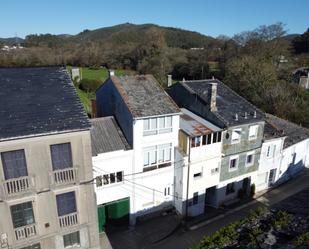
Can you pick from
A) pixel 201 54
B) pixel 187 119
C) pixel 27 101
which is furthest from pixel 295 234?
pixel 201 54

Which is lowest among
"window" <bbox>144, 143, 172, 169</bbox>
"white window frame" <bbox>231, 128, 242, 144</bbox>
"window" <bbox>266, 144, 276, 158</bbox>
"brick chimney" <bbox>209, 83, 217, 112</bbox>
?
"window" <bbox>266, 144, 276, 158</bbox>

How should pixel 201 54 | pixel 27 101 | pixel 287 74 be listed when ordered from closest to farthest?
pixel 27 101
pixel 287 74
pixel 201 54

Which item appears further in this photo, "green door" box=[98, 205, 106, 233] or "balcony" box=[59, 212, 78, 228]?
"green door" box=[98, 205, 106, 233]

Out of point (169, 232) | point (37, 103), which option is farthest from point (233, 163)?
point (37, 103)

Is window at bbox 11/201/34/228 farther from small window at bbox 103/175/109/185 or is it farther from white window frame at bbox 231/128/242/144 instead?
white window frame at bbox 231/128/242/144

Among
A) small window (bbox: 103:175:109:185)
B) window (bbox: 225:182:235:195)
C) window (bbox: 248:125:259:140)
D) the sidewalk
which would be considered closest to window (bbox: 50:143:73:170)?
small window (bbox: 103:175:109:185)

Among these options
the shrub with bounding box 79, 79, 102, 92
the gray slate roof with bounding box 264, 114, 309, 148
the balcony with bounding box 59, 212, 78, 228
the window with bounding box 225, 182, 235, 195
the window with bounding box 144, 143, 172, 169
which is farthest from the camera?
the shrub with bounding box 79, 79, 102, 92

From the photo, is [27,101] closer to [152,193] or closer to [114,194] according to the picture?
[114,194]
